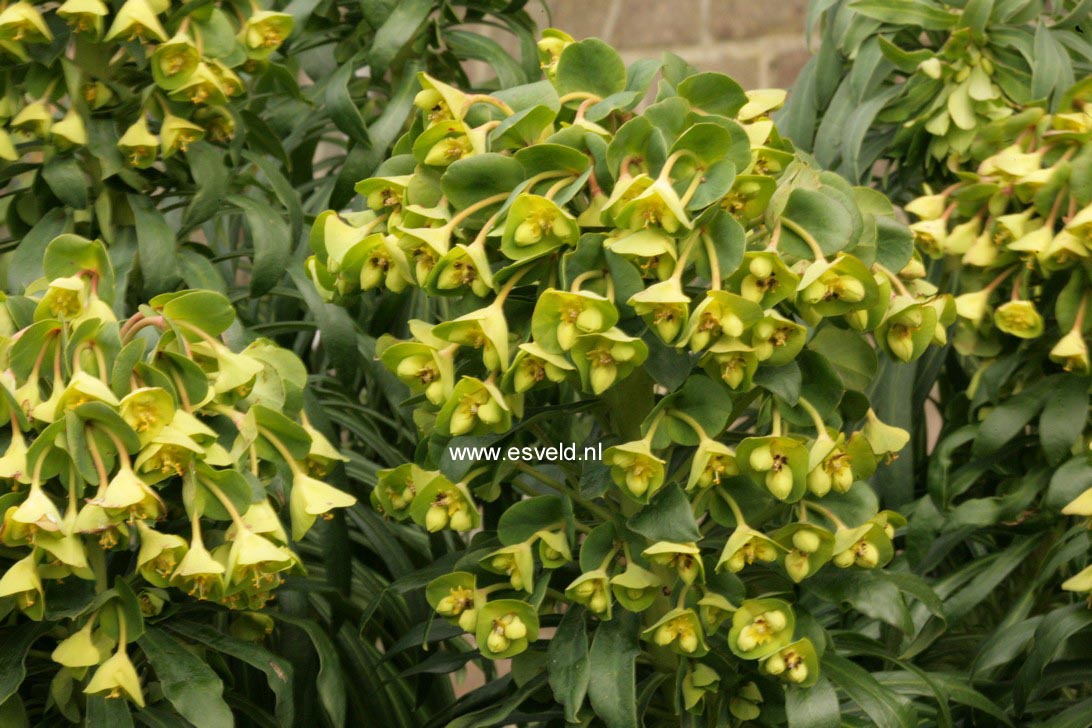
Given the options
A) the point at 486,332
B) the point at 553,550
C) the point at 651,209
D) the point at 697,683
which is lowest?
the point at 697,683

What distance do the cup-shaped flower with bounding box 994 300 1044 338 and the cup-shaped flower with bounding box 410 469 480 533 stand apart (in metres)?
0.64

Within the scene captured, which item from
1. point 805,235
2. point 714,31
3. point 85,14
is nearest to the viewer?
point 805,235

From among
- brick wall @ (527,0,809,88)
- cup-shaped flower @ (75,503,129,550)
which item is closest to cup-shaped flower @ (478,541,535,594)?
cup-shaped flower @ (75,503,129,550)

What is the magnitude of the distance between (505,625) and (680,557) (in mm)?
167

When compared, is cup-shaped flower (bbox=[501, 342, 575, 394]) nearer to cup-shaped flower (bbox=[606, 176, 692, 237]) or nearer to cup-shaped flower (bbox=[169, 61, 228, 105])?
cup-shaped flower (bbox=[606, 176, 692, 237])

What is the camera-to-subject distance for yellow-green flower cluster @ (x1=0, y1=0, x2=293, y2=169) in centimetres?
137

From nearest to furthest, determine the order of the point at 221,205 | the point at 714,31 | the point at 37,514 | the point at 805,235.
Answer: the point at 37,514, the point at 805,235, the point at 221,205, the point at 714,31

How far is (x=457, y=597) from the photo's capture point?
3.95ft

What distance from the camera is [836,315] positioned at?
1156mm

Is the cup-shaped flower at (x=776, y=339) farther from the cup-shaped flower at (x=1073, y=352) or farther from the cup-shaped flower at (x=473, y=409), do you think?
the cup-shaped flower at (x=1073, y=352)

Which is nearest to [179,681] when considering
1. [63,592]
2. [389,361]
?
[63,592]

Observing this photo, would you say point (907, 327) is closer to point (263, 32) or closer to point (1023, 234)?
point (1023, 234)

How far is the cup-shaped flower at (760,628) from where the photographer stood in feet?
3.79

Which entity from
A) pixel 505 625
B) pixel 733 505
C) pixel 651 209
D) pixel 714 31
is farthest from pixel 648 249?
pixel 714 31
